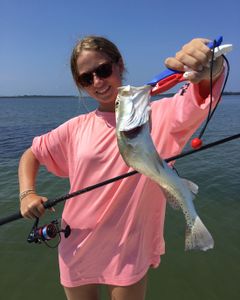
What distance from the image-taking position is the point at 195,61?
184 cm

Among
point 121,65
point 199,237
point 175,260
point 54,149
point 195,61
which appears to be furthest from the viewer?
point 175,260

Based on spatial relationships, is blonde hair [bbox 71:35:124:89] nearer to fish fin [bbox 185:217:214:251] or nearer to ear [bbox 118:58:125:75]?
ear [bbox 118:58:125:75]

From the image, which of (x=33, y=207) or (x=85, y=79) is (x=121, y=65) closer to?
(x=85, y=79)

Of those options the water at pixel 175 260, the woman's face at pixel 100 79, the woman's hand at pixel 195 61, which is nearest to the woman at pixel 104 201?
the woman's face at pixel 100 79

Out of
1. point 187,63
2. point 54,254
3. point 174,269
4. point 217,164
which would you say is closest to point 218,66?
point 187,63

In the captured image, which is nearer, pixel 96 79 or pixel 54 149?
pixel 96 79

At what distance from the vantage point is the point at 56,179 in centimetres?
1119

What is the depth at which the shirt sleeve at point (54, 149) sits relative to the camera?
3.05 metres

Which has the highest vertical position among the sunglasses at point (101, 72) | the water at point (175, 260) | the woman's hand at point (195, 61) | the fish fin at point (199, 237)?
the woman's hand at point (195, 61)

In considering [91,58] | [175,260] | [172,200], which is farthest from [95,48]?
[175,260]

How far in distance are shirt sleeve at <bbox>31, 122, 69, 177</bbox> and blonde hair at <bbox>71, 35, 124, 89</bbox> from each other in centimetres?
52

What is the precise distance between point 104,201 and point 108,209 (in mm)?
90

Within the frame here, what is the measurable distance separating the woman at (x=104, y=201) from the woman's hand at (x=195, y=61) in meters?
0.60

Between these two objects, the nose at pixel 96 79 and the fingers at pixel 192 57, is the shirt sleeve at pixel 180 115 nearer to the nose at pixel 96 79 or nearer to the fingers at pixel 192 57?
the fingers at pixel 192 57
